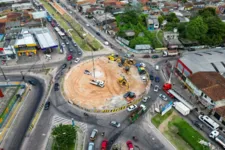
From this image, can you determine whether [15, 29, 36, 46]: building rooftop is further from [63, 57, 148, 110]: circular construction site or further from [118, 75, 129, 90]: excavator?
[118, 75, 129, 90]: excavator

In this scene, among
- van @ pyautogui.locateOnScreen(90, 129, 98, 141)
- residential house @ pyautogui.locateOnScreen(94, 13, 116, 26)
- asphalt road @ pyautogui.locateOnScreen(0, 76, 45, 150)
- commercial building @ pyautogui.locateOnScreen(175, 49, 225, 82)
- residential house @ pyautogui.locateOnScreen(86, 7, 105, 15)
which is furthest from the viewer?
residential house @ pyautogui.locateOnScreen(86, 7, 105, 15)

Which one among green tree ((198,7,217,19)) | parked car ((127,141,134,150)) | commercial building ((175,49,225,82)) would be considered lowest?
parked car ((127,141,134,150))

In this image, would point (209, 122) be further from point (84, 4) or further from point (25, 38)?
point (84, 4)

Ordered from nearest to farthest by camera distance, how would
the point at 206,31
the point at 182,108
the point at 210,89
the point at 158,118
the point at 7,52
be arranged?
1. the point at 158,118
2. the point at 182,108
3. the point at 210,89
4. the point at 7,52
5. the point at 206,31

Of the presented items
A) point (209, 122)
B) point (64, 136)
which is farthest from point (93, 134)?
point (209, 122)

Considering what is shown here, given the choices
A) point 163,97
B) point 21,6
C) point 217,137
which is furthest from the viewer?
point 21,6

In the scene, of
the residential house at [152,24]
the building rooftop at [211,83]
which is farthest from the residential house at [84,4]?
the building rooftop at [211,83]

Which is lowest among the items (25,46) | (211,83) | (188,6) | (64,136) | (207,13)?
(64,136)

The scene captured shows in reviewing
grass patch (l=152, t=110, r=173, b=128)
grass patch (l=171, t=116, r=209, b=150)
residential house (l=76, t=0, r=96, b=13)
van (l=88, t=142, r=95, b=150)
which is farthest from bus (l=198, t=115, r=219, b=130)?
residential house (l=76, t=0, r=96, b=13)
